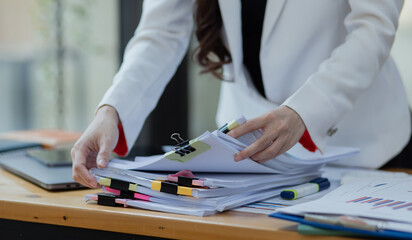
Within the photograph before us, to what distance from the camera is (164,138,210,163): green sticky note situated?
2.57ft

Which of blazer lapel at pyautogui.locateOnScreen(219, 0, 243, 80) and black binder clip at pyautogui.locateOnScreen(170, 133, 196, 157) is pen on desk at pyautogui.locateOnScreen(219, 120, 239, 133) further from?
blazer lapel at pyautogui.locateOnScreen(219, 0, 243, 80)

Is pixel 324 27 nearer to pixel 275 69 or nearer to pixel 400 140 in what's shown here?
pixel 275 69

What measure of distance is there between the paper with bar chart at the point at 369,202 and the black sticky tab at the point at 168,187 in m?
0.18

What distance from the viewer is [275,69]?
1.27 m

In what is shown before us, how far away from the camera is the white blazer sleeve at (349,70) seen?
97 centimetres

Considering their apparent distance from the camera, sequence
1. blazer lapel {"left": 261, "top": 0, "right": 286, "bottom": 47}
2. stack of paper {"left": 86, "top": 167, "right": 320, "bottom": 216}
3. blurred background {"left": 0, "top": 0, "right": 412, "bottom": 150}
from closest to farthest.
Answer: stack of paper {"left": 86, "top": 167, "right": 320, "bottom": 216} → blazer lapel {"left": 261, "top": 0, "right": 286, "bottom": 47} → blurred background {"left": 0, "top": 0, "right": 412, "bottom": 150}

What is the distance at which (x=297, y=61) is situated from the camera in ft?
4.15

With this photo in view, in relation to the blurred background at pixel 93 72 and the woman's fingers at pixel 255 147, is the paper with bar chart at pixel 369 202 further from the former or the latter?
the blurred background at pixel 93 72

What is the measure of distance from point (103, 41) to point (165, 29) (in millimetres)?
2118

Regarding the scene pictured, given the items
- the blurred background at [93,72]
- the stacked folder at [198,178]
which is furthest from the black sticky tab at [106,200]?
the blurred background at [93,72]

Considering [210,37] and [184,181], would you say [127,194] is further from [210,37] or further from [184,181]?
[210,37]

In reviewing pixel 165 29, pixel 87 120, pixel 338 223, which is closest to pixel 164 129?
pixel 87 120

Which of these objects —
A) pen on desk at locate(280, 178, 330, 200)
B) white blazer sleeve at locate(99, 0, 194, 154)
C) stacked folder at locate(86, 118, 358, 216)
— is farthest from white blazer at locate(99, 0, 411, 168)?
stacked folder at locate(86, 118, 358, 216)

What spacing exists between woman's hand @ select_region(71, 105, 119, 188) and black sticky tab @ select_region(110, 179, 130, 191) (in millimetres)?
48
